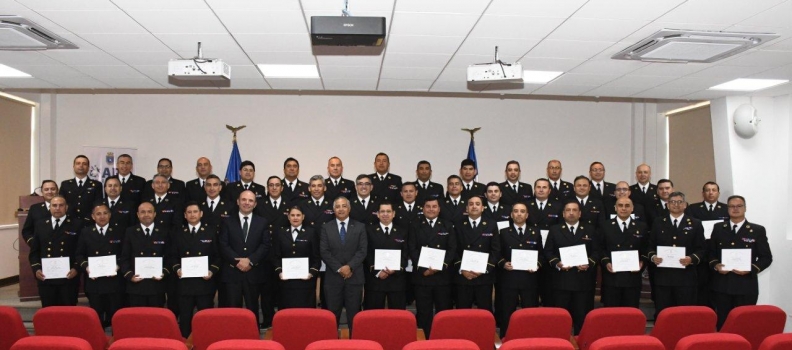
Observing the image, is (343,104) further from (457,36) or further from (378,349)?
(378,349)

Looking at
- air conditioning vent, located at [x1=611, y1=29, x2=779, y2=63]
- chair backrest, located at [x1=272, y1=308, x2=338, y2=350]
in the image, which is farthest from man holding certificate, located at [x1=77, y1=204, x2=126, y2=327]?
air conditioning vent, located at [x1=611, y1=29, x2=779, y2=63]

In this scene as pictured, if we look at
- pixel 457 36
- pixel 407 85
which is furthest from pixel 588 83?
pixel 457 36

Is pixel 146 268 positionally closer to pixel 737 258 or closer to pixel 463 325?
pixel 463 325

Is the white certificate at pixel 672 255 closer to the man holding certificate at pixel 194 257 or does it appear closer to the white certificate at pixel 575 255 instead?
the white certificate at pixel 575 255

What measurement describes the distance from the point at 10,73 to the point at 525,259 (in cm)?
588

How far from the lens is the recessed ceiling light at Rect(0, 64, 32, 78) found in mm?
6301

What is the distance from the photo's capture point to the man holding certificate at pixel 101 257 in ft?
18.8

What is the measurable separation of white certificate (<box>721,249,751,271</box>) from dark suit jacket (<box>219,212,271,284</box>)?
14.9 ft

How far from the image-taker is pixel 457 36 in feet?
15.6

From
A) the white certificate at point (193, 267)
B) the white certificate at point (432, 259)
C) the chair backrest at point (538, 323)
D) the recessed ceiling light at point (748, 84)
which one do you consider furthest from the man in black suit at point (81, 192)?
the recessed ceiling light at point (748, 84)

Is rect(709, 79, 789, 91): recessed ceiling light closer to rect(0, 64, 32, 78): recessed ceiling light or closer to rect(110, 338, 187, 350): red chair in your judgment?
rect(110, 338, 187, 350): red chair

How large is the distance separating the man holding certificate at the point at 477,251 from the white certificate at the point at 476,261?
0.16 ft

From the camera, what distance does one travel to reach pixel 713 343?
3.11 m

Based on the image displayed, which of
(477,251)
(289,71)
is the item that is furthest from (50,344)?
(289,71)
